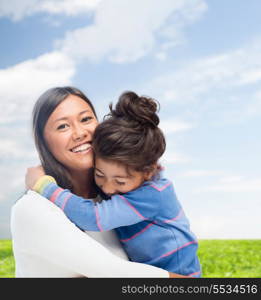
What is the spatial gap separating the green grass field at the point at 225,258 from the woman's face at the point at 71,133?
1.93 metres

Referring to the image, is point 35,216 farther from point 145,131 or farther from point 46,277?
point 145,131

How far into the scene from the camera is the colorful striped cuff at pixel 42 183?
1810mm

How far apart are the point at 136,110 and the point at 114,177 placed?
0.28m

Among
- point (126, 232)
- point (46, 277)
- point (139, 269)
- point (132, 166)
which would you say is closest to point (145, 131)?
point (132, 166)

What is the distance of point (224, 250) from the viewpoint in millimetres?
4625

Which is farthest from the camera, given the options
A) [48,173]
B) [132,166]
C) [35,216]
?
[48,173]

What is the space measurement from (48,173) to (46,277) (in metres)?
0.45

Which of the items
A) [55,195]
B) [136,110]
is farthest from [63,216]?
[136,110]

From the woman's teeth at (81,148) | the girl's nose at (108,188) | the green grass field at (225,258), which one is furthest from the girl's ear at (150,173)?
the green grass field at (225,258)

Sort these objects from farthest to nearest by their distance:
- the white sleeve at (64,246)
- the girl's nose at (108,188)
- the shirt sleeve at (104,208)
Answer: the girl's nose at (108,188), the shirt sleeve at (104,208), the white sleeve at (64,246)

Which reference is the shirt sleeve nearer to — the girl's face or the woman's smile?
the girl's face

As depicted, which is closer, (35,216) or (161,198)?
(35,216)

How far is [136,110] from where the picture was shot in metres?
1.89

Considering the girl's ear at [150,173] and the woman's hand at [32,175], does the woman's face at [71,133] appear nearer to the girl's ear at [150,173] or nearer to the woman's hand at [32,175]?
the woman's hand at [32,175]
